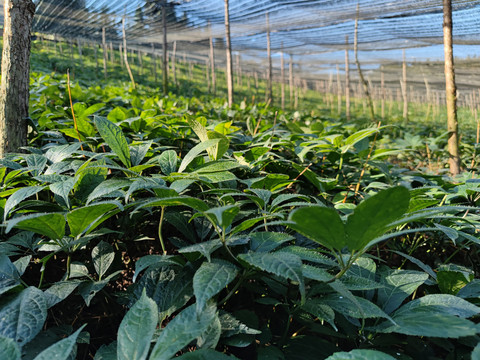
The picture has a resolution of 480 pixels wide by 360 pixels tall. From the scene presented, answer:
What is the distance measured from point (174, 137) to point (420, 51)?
56.7ft

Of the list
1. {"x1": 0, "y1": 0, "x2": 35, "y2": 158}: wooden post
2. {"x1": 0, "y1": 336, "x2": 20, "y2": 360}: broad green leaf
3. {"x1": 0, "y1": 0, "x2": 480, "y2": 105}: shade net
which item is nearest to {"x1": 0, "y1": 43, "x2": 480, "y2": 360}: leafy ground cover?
{"x1": 0, "y1": 336, "x2": 20, "y2": 360}: broad green leaf

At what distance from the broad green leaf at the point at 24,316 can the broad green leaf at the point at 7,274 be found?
45mm

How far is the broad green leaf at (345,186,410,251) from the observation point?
538 mm

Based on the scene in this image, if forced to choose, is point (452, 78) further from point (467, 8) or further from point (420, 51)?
point (420, 51)

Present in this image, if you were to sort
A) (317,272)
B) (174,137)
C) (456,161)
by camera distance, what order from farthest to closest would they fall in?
(456,161) < (174,137) < (317,272)

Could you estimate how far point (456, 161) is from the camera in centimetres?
309

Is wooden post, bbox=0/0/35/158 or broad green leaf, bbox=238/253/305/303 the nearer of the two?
broad green leaf, bbox=238/253/305/303

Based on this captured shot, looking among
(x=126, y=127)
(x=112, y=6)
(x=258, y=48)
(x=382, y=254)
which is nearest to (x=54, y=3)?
(x=112, y=6)

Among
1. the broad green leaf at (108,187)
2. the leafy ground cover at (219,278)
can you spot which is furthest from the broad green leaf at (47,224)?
the broad green leaf at (108,187)

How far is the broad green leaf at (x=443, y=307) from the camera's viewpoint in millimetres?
710

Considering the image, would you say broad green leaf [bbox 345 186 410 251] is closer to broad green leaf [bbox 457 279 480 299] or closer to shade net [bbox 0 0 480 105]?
broad green leaf [bbox 457 279 480 299]

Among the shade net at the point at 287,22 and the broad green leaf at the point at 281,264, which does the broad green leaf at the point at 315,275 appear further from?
the shade net at the point at 287,22

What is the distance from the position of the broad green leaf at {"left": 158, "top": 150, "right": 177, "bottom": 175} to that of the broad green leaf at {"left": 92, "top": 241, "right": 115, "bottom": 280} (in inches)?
11.4

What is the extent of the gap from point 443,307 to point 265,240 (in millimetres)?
402
